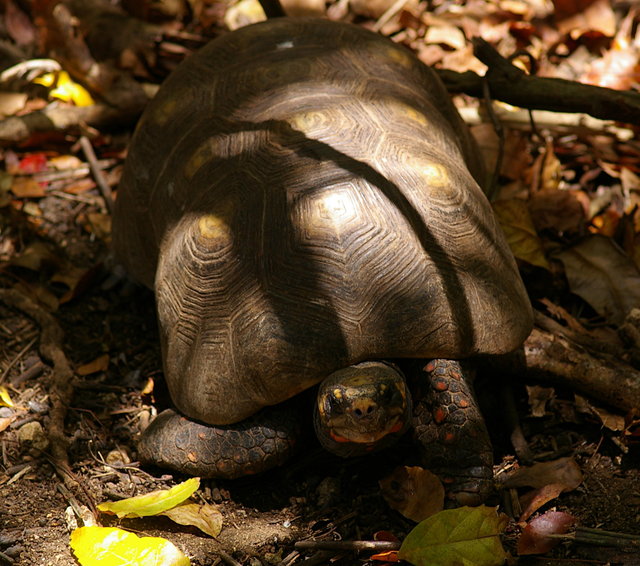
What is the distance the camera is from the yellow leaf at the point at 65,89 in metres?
5.38

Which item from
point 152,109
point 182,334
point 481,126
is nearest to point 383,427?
point 182,334

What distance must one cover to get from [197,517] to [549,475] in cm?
143

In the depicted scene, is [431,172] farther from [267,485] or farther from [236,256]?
[267,485]

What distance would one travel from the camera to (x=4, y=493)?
325 cm

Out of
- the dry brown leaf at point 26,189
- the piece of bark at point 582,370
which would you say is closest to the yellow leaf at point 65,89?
the dry brown leaf at point 26,189

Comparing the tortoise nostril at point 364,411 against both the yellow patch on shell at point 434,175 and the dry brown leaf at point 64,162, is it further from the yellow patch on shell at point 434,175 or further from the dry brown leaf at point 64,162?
the dry brown leaf at point 64,162

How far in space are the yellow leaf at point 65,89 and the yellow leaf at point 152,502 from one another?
318cm


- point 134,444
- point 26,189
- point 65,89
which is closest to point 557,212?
point 134,444

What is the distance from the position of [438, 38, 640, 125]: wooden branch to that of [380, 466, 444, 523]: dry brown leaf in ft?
7.19

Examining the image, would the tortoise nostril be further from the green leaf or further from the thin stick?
the thin stick

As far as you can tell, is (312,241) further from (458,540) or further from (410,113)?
(458,540)

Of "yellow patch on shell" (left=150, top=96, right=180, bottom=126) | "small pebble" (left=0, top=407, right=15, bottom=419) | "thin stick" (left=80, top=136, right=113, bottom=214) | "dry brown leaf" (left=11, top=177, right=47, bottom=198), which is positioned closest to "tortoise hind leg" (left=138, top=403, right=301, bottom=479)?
"small pebble" (left=0, top=407, right=15, bottom=419)

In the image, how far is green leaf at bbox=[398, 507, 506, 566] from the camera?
109 inches

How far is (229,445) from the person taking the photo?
3.26 meters
